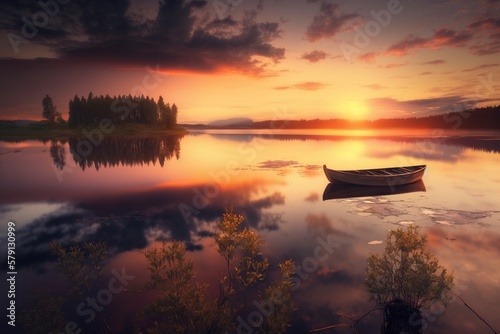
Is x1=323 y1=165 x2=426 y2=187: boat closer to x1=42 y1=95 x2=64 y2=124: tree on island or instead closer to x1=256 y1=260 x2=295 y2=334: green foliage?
x1=256 y1=260 x2=295 y2=334: green foliage

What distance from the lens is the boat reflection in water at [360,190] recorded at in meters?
30.0

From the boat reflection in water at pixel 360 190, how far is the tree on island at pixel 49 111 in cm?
17147

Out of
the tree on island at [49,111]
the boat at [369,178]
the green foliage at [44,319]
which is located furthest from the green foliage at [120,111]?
the green foliage at [44,319]

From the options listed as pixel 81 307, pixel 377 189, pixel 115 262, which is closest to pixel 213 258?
pixel 115 262

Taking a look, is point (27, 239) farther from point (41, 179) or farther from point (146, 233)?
point (41, 179)

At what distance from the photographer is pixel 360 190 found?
32.0 meters

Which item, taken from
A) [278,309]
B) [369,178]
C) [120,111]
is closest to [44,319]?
[278,309]

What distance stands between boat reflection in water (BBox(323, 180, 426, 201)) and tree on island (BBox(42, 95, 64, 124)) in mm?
171469

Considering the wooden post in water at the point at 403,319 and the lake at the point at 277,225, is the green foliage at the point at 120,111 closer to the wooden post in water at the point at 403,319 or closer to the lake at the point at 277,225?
the lake at the point at 277,225

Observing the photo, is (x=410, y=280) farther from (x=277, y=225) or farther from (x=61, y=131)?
(x=61, y=131)

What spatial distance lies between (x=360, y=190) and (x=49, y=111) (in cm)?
17610

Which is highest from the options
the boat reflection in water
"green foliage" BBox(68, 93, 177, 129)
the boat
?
"green foliage" BBox(68, 93, 177, 129)

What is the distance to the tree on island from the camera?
14688 centimetres

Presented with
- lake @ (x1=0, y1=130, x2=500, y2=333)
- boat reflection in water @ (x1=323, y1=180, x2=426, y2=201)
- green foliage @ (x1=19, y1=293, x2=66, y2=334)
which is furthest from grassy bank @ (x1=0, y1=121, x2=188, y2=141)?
green foliage @ (x1=19, y1=293, x2=66, y2=334)
